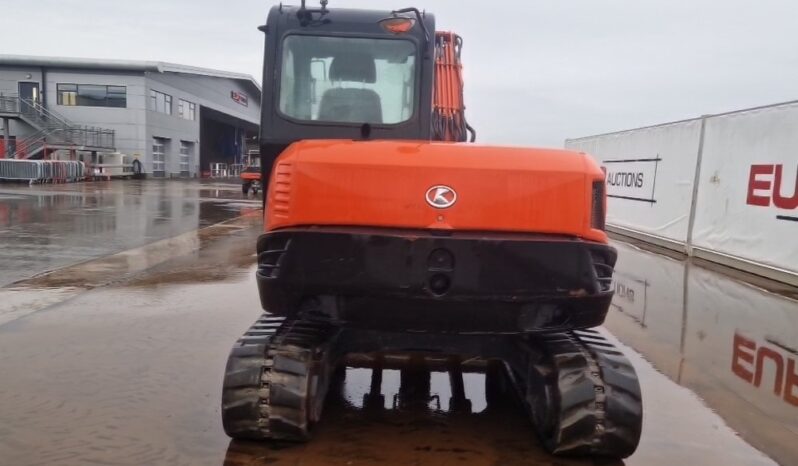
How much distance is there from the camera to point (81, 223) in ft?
49.9

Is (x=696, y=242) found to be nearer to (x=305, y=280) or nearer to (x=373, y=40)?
(x=373, y=40)

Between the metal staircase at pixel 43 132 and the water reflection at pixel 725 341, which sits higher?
the metal staircase at pixel 43 132

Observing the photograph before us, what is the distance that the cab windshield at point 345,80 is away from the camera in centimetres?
432

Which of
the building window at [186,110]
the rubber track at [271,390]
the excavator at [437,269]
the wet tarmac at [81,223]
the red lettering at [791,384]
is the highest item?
the building window at [186,110]

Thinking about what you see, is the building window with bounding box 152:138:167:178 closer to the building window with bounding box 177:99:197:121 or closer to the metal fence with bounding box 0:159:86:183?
the building window with bounding box 177:99:197:121

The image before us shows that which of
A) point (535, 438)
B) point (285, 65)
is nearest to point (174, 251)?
point (285, 65)

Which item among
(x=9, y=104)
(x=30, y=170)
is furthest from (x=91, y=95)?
(x=30, y=170)

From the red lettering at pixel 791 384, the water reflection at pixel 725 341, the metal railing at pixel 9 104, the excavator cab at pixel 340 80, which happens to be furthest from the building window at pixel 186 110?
the red lettering at pixel 791 384

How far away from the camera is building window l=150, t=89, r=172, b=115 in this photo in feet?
146

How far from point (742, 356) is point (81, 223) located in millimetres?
14193

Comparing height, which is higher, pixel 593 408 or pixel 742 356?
pixel 593 408

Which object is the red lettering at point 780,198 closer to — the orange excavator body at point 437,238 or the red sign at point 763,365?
the red sign at point 763,365

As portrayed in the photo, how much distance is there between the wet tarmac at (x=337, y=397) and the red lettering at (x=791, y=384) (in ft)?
0.11

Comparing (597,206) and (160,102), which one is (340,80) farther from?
(160,102)
